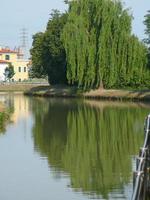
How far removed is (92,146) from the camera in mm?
21500

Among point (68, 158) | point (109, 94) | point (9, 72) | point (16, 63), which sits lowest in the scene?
point (109, 94)

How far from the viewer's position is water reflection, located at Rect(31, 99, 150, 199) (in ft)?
48.4

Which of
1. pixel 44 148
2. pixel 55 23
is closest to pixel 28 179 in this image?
pixel 44 148

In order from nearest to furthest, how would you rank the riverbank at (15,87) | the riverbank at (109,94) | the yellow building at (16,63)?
the riverbank at (109,94)
the riverbank at (15,87)
the yellow building at (16,63)

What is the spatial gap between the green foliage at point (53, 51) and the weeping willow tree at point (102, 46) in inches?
339

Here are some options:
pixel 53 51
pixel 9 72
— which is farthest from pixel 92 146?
pixel 9 72

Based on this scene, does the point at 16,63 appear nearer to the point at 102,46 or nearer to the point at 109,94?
the point at 109,94

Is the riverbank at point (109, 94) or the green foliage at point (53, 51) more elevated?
the green foliage at point (53, 51)

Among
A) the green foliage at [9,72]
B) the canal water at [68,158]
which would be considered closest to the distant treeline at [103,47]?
the canal water at [68,158]

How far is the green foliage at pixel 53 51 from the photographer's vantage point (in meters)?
61.7

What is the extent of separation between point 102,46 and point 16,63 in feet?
170

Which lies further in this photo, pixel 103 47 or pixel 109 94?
pixel 109 94

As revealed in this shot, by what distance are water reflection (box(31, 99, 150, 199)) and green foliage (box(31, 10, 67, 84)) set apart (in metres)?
25.0

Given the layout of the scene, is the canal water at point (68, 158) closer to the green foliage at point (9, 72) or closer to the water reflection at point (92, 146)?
the water reflection at point (92, 146)
